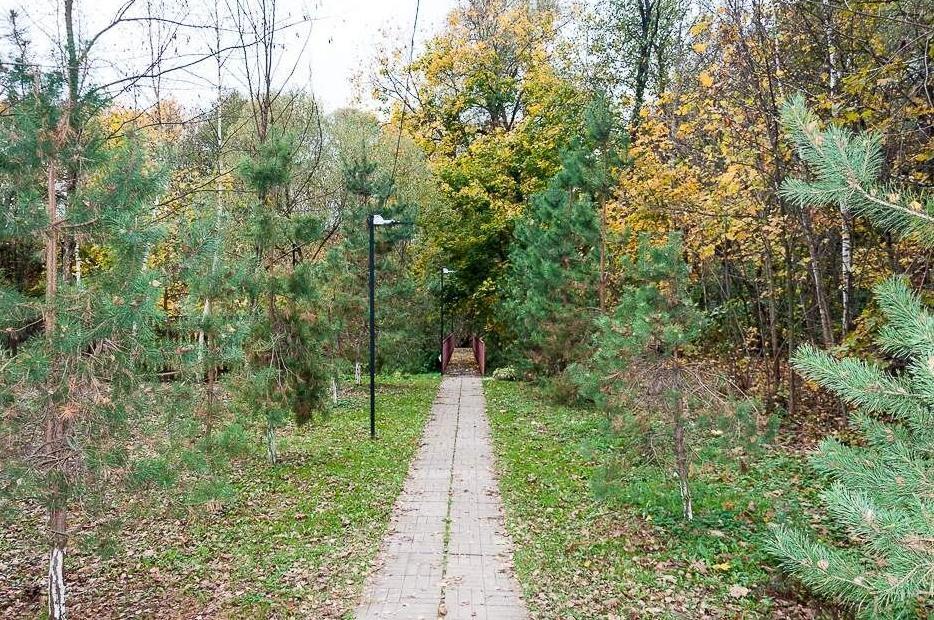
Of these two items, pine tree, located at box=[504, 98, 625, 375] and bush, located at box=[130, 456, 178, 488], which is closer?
bush, located at box=[130, 456, 178, 488]

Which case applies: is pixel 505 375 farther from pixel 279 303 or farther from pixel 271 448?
pixel 279 303

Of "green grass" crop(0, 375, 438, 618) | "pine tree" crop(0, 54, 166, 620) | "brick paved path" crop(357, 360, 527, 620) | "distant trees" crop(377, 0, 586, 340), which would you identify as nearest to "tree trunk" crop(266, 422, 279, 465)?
"green grass" crop(0, 375, 438, 618)

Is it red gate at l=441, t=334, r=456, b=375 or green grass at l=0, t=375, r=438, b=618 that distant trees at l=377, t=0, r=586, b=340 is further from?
green grass at l=0, t=375, r=438, b=618

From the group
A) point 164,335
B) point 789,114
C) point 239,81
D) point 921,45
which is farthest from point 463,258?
point 789,114

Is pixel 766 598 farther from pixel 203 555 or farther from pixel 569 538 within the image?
pixel 203 555

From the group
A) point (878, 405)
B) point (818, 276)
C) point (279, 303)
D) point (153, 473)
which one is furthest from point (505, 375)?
point (878, 405)

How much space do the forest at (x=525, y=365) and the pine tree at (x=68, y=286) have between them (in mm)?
20

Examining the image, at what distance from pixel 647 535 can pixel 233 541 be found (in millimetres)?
4255

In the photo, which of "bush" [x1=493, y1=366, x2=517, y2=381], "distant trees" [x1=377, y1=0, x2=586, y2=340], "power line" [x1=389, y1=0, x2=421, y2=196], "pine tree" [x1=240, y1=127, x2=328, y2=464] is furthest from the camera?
"distant trees" [x1=377, y1=0, x2=586, y2=340]

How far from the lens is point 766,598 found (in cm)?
502

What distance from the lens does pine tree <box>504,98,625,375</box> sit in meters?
12.9

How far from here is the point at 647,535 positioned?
6.38 m

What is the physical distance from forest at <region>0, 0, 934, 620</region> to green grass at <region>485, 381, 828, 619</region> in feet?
0.14

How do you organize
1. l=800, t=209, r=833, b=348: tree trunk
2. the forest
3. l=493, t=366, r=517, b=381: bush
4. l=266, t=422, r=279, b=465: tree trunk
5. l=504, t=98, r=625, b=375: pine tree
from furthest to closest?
l=493, t=366, r=517, b=381: bush → l=504, t=98, r=625, b=375: pine tree → l=266, t=422, r=279, b=465: tree trunk → l=800, t=209, r=833, b=348: tree trunk → the forest
